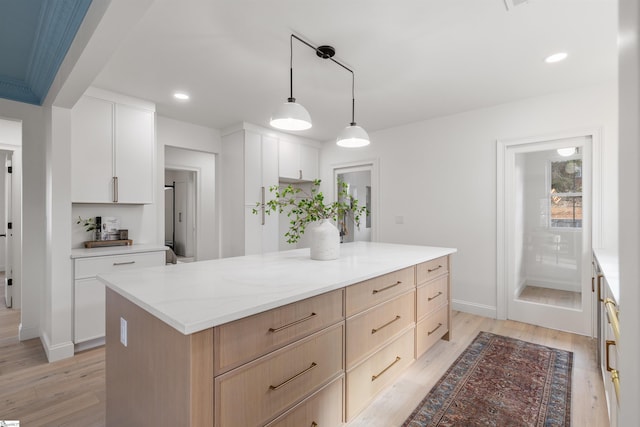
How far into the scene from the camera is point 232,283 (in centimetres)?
149

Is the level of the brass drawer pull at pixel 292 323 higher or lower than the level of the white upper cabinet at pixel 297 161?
lower

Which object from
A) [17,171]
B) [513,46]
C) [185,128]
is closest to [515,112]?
[513,46]

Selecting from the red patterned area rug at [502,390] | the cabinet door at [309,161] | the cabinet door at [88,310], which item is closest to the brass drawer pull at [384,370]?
the red patterned area rug at [502,390]

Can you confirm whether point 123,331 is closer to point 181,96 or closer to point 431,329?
point 431,329

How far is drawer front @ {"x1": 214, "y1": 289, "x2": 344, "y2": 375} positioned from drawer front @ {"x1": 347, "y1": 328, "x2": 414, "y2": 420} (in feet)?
1.42

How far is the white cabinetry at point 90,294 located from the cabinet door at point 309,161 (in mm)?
2799

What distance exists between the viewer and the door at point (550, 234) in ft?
10.1

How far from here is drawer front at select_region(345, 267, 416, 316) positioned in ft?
5.54

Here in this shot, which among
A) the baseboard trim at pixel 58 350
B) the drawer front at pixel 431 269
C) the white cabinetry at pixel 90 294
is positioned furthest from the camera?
the white cabinetry at pixel 90 294

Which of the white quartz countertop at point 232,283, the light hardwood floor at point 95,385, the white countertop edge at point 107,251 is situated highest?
the white quartz countertop at point 232,283

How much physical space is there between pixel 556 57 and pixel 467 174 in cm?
149

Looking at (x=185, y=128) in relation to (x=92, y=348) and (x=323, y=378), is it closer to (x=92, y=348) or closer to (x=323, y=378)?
(x=92, y=348)

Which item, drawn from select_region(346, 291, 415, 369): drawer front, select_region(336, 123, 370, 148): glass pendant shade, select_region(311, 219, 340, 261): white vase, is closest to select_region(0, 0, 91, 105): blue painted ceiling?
select_region(336, 123, 370, 148): glass pendant shade

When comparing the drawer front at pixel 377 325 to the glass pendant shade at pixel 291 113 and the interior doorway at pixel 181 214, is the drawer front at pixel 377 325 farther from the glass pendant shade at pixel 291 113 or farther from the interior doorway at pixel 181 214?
the interior doorway at pixel 181 214
